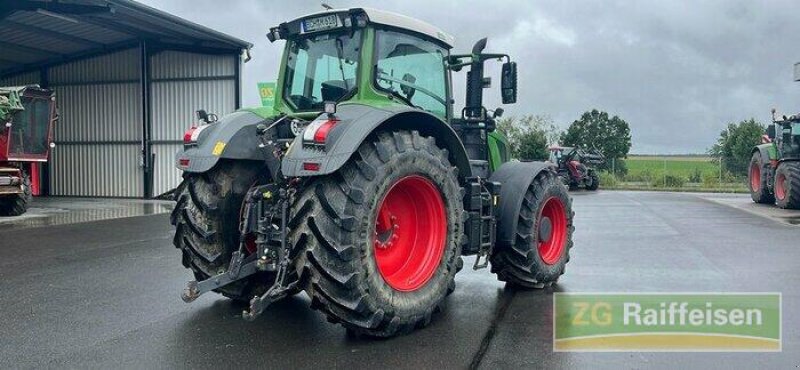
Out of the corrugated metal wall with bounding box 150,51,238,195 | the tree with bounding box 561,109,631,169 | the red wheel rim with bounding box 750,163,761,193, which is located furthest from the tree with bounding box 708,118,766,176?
the corrugated metal wall with bounding box 150,51,238,195

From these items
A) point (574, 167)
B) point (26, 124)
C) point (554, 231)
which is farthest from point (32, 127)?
point (574, 167)

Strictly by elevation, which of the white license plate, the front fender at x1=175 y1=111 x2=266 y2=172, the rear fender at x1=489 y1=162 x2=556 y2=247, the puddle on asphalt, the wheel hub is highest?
the white license plate

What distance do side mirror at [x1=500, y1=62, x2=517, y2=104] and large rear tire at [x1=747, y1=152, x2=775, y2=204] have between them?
50.1 feet

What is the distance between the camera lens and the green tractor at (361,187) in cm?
409

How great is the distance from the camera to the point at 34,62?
23875mm

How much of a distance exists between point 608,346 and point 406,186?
1844mm

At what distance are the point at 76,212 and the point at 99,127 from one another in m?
8.29

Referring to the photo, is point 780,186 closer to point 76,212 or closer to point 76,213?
point 76,213

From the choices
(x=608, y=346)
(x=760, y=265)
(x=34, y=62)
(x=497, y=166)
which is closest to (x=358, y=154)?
(x=608, y=346)

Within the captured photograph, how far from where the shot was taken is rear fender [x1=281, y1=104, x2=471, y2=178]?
402cm

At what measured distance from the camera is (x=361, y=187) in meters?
4.13

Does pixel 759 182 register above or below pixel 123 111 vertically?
below

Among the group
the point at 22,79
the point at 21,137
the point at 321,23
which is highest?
the point at 22,79

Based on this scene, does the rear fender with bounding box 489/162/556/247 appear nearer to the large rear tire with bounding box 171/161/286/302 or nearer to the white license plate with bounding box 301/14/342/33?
the white license plate with bounding box 301/14/342/33
